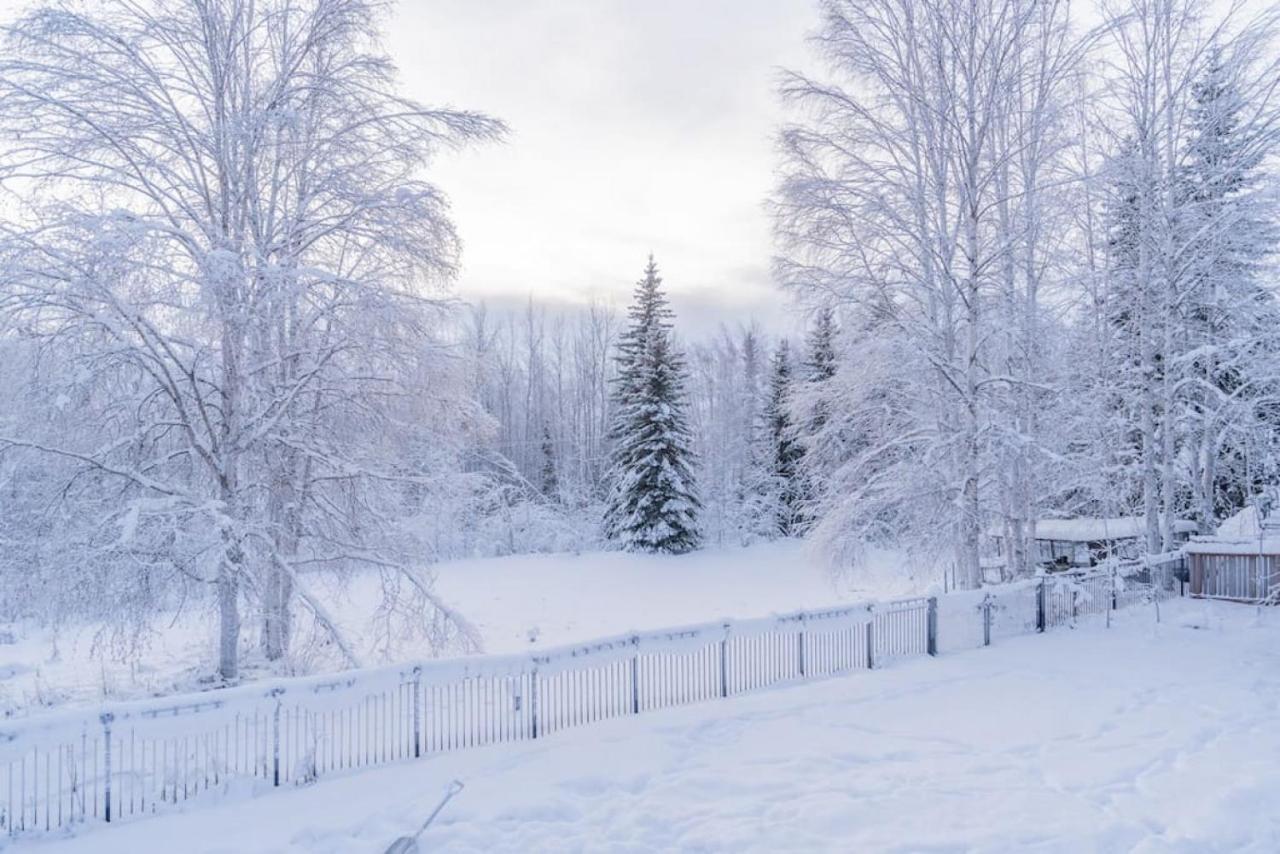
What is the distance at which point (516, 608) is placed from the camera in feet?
61.8

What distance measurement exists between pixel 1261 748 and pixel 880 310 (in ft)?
25.5

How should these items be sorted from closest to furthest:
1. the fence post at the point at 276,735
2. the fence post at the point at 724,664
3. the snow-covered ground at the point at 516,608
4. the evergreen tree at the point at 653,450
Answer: the fence post at the point at 276,735, the fence post at the point at 724,664, the snow-covered ground at the point at 516,608, the evergreen tree at the point at 653,450

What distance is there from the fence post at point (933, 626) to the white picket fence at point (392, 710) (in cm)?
2

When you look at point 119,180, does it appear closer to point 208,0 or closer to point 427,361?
point 208,0

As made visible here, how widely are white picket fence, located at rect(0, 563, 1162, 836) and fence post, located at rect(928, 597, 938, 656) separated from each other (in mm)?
19

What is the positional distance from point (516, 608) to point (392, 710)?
12784 mm

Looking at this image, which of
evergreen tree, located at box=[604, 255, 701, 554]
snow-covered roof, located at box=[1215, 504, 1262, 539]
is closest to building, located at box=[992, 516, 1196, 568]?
snow-covered roof, located at box=[1215, 504, 1262, 539]

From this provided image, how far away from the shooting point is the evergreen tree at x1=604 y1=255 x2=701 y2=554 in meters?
27.7

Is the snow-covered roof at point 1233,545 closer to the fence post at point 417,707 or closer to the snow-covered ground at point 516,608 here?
the snow-covered ground at point 516,608

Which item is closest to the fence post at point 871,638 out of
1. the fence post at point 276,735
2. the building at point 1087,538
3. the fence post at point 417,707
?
the fence post at point 417,707

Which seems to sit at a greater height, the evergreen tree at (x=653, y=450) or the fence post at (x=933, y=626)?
the evergreen tree at (x=653, y=450)

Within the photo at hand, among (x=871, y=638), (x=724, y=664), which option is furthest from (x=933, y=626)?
(x=724, y=664)

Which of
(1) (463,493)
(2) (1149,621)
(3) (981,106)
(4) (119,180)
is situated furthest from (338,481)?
(2) (1149,621)

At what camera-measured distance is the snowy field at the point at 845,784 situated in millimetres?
4781
